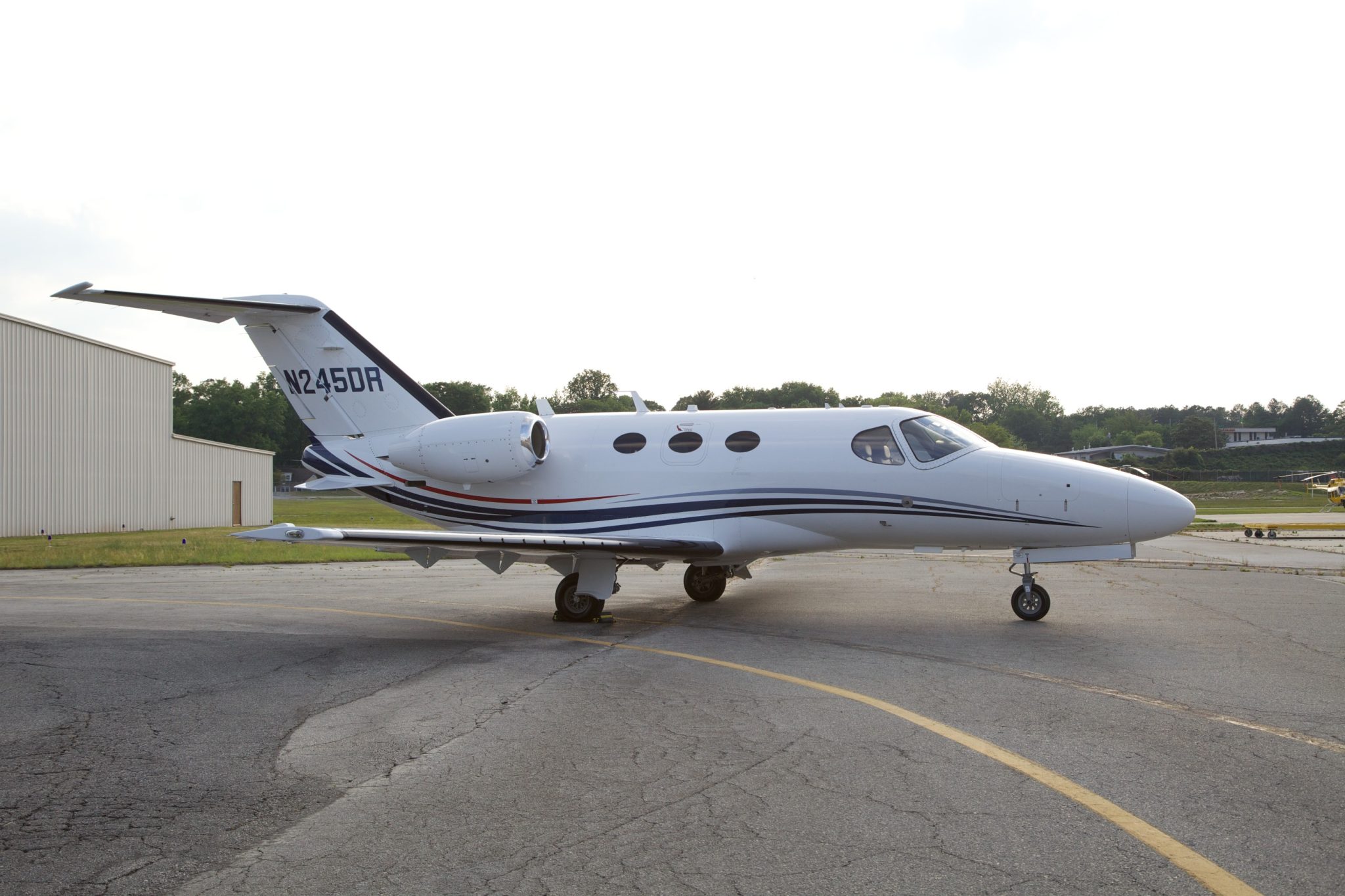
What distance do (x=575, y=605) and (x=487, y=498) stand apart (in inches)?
101

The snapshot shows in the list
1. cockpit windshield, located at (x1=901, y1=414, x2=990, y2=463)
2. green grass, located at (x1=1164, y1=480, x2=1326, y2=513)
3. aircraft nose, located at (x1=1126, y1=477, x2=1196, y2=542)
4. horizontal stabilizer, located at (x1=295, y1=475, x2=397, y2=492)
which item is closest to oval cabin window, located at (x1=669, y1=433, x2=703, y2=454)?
cockpit windshield, located at (x1=901, y1=414, x2=990, y2=463)

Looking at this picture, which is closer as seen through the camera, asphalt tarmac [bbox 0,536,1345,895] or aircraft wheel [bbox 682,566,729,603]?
asphalt tarmac [bbox 0,536,1345,895]

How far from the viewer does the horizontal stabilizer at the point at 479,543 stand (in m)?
9.66

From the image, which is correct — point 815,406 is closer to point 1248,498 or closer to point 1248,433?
point 1248,498

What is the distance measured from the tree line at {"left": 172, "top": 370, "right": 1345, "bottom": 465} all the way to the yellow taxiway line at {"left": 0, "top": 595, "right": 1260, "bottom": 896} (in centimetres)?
6556

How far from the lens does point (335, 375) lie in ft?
47.2

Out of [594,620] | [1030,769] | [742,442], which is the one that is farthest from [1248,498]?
[1030,769]

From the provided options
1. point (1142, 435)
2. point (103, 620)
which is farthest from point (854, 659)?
point (1142, 435)

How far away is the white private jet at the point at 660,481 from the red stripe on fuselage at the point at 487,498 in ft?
0.07

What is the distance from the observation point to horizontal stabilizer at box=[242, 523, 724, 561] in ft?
31.7

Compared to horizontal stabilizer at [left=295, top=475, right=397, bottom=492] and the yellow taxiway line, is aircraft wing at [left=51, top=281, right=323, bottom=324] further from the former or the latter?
the yellow taxiway line

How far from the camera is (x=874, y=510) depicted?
1220 cm

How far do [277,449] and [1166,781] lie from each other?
120 meters

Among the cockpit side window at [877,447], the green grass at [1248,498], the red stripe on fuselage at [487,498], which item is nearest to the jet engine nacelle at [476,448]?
the red stripe on fuselage at [487,498]
